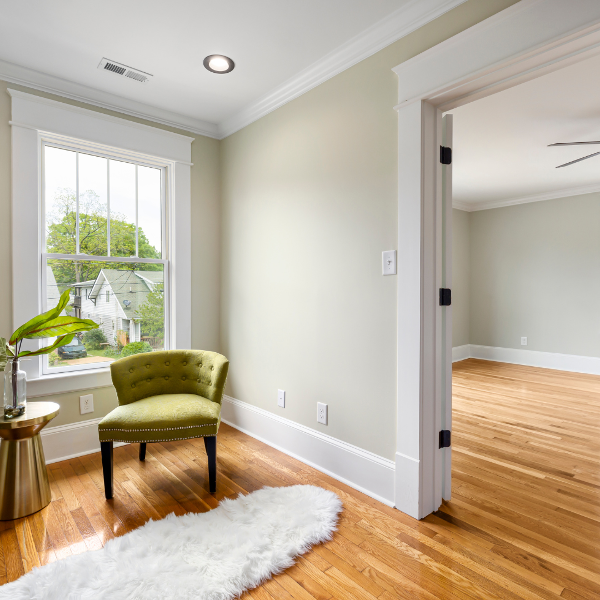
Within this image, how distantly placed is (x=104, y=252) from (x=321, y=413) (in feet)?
6.47

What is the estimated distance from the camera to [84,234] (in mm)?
2871

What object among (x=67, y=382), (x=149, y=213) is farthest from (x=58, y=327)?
(x=149, y=213)

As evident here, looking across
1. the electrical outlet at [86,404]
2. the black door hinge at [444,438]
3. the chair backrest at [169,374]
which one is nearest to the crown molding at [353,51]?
the chair backrest at [169,374]

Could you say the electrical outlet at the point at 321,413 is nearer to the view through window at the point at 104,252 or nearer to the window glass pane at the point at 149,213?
the view through window at the point at 104,252

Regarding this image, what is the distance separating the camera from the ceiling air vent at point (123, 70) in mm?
2486

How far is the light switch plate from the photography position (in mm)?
2115

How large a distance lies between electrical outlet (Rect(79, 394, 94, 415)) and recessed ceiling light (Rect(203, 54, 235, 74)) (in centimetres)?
238

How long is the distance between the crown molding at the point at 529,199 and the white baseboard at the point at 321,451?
200 inches

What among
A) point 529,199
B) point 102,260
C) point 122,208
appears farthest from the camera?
point 529,199

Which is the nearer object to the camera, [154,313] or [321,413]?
[321,413]

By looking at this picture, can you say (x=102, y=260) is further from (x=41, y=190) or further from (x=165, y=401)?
(x=165, y=401)

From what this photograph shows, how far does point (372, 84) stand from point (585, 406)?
3.85 meters

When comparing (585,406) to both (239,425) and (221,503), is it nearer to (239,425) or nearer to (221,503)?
(239,425)

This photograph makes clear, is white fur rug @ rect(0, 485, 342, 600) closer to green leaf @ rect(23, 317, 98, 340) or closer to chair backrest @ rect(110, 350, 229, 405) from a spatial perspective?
chair backrest @ rect(110, 350, 229, 405)
